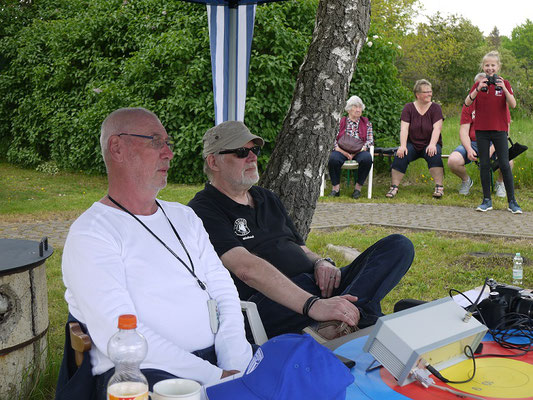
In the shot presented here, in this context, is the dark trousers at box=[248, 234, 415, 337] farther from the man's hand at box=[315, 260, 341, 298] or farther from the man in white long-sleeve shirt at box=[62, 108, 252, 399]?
the man in white long-sleeve shirt at box=[62, 108, 252, 399]

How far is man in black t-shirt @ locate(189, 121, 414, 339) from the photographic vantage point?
3.03 m

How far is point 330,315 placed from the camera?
2863 mm

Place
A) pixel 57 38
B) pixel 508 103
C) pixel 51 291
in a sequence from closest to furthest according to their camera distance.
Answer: pixel 51 291, pixel 508 103, pixel 57 38

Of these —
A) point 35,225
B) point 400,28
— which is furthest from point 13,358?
point 400,28

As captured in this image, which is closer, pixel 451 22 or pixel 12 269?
pixel 12 269

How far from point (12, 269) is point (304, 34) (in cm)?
945

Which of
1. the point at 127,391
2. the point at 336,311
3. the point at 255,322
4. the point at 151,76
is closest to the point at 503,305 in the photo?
the point at 336,311

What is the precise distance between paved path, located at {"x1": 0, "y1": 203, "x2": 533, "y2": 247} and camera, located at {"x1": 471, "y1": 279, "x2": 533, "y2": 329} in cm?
493

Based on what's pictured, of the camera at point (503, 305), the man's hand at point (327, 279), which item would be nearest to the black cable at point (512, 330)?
the camera at point (503, 305)

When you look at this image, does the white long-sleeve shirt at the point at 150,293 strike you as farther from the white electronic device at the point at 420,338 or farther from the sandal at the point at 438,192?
the sandal at the point at 438,192

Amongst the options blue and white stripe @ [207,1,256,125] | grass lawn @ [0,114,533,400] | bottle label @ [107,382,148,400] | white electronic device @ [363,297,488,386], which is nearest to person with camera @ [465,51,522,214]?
grass lawn @ [0,114,533,400]

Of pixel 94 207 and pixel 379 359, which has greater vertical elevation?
pixel 94 207

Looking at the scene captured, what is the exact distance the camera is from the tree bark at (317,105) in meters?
4.36

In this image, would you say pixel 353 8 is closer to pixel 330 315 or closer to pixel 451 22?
pixel 330 315
